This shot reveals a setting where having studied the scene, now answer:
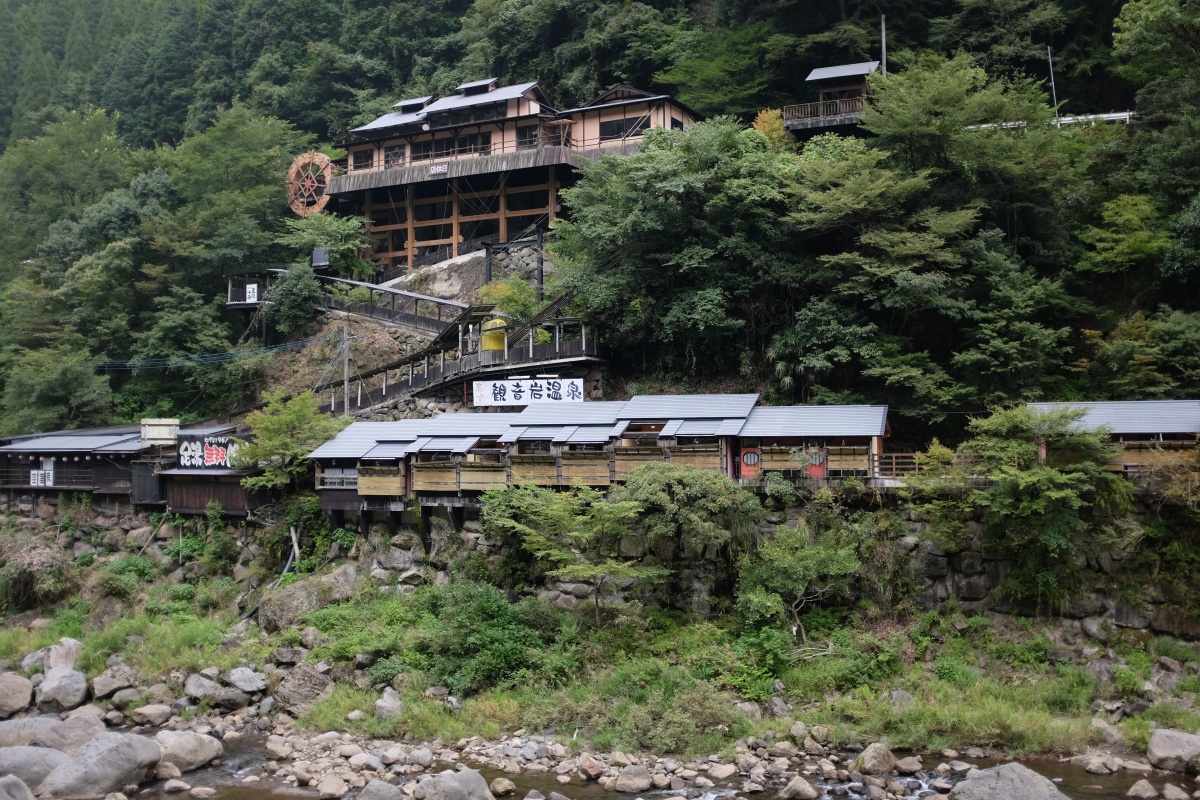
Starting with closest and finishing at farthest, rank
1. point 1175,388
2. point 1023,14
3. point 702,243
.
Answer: point 1175,388 < point 702,243 < point 1023,14

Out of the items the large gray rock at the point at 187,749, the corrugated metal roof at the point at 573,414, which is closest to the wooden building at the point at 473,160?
the corrugated metal roof at the point at 573,414

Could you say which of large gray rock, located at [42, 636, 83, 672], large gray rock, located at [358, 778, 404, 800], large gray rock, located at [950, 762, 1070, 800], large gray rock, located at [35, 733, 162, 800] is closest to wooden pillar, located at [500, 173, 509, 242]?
large gray rock, located at [42, 636, 83, 672]

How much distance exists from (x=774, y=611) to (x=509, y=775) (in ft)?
24.9

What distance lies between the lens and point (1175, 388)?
27.0 meters

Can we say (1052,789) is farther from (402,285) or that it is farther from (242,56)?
(242,56)

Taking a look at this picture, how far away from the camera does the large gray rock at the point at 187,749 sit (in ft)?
74.7

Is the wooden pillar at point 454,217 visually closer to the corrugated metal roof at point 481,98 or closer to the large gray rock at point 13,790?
the corrugated metal roof at point 481,98

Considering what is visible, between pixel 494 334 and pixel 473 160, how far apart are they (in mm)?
16581

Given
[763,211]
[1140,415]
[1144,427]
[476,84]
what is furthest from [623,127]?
[1144,427]

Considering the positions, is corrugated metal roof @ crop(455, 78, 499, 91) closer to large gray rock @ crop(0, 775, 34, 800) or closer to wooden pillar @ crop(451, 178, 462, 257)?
wooden pillar @ crop(451, 178, 462, 257)

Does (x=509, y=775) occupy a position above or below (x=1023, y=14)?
below

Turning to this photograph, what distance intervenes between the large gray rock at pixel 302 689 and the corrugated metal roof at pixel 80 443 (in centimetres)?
1496

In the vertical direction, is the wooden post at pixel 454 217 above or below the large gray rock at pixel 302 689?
above

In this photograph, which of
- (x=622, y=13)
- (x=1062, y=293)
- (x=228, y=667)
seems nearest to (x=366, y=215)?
(x=622, y=13)
